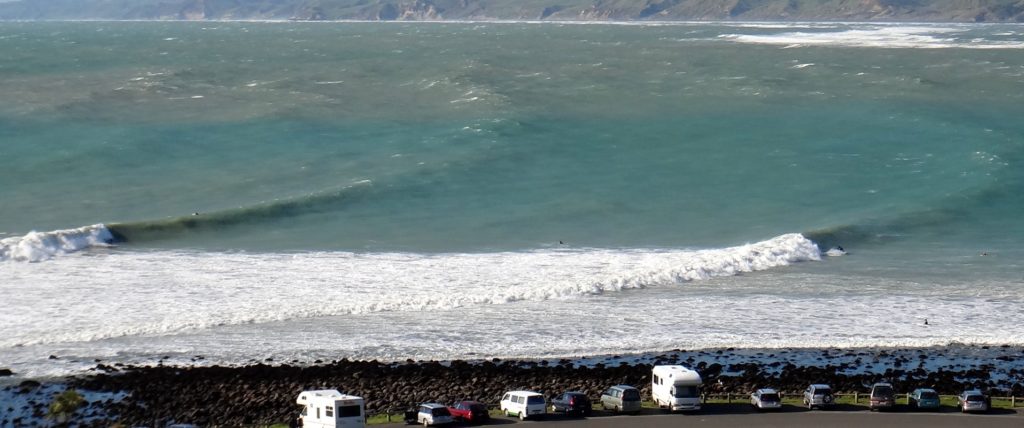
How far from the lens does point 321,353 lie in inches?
1585

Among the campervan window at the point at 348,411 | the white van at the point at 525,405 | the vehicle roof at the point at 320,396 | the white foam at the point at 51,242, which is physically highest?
the white foam at the point at 51,242

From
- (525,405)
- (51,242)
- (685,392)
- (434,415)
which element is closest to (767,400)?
(685,392)

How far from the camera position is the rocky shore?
1361 inches

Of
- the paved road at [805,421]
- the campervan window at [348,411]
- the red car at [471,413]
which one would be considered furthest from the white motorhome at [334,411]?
the paved road at [805,421]

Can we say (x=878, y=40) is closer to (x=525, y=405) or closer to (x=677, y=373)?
(x=677, y=373)

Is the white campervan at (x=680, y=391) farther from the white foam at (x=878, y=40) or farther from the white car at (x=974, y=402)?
the white foam at (x=878, y=40)

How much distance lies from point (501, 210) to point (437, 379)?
98.4 feet

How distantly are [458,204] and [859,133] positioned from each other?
107 ft

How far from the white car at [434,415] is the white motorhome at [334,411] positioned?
1442mm

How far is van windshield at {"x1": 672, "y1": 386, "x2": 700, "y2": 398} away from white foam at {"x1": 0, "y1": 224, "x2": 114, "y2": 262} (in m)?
31.1

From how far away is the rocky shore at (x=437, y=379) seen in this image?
34.6 metres

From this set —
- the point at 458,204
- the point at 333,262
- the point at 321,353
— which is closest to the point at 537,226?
the point at 458,204

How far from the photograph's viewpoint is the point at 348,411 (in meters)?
31.2

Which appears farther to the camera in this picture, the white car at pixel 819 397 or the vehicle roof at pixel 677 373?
the white car at pixel 819 397
